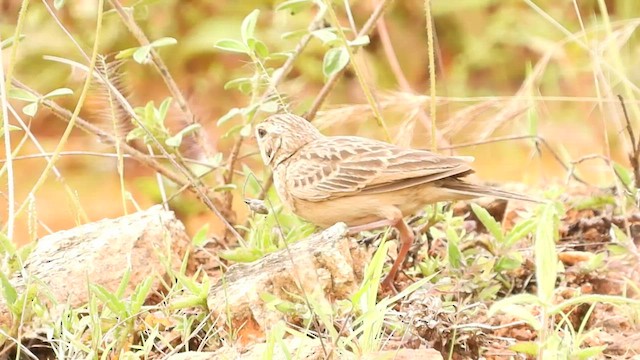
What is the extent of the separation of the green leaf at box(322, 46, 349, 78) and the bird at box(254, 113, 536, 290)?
0.84 ft

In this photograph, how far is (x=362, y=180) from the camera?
11.2 ft

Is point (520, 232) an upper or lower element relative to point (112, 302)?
upper

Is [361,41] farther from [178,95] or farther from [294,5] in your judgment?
[178,95]

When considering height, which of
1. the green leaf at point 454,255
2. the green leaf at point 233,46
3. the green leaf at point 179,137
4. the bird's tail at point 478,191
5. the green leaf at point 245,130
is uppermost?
the green leaf at point 233,46

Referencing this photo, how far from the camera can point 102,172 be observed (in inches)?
267

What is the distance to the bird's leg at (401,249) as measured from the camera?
3.18 metres

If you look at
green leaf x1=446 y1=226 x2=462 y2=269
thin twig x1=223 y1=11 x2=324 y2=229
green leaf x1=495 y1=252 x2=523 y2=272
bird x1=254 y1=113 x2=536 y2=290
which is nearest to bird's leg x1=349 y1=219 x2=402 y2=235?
bird x1=254 y1=113 x2=536 y2=290

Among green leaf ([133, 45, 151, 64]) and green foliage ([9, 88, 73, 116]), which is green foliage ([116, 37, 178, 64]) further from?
green foliage ([9, 88, 73, 116])

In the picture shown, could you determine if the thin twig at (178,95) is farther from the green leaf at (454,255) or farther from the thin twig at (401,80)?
the green leaf at (454,255)

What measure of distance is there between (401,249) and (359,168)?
297mm

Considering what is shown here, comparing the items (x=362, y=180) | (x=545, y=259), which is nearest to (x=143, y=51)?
(x=362, y=180)

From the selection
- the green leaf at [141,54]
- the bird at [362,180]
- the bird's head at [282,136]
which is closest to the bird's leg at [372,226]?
the bird at [362,180]

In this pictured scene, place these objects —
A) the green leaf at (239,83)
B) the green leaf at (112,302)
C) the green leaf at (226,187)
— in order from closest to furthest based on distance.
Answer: the green leaf at (112,302) < the green leaf at (239,83) < the green leaf at (226,187)

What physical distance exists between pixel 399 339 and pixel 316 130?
4.22 ft
